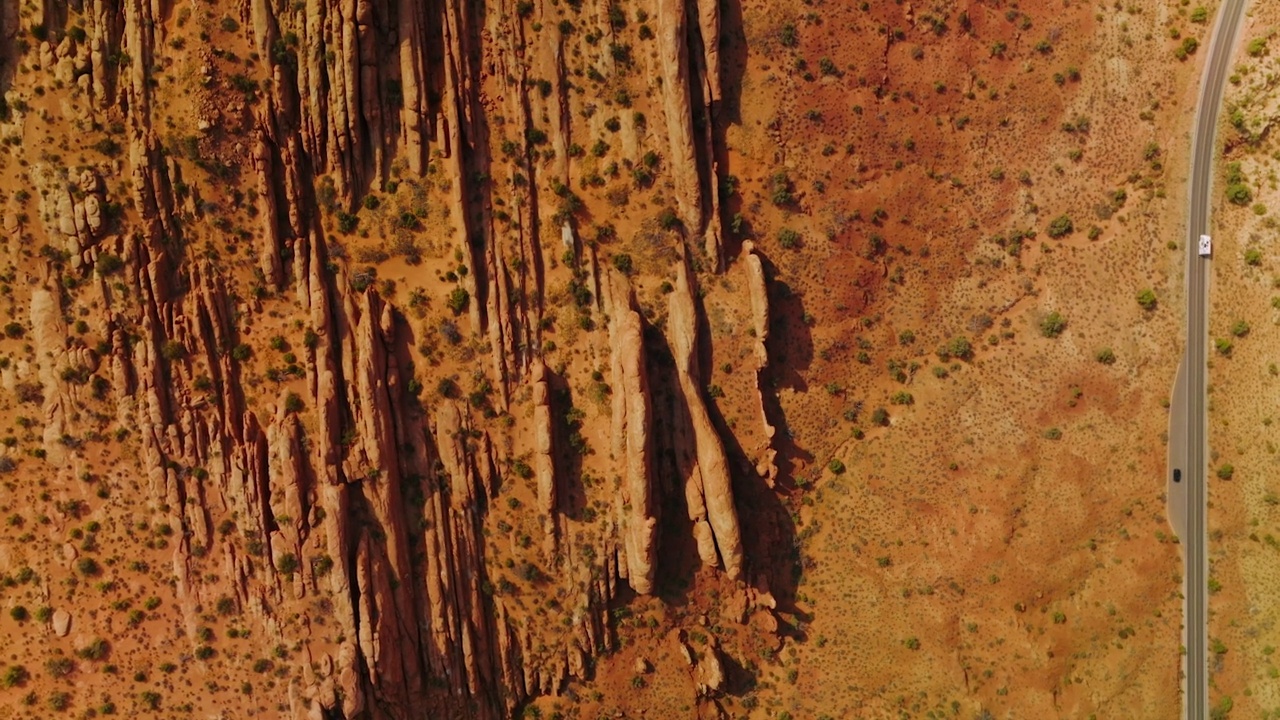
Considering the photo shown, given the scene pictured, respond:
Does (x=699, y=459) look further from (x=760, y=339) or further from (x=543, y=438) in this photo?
(x=543, y=438)

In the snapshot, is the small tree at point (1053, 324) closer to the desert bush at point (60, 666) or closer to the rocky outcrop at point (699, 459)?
the rocky outcrop at point (699, 459)

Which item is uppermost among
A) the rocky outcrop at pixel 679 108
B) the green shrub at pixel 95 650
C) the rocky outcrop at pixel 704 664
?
the rocky outcrop at pixel 679 108

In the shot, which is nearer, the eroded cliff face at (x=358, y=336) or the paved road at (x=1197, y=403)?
the eroded cliff face at (x=358, y=336)

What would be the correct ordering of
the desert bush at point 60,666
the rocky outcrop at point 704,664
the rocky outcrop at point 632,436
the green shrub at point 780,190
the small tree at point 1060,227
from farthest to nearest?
the small tree at point 1060,227
the rocky outcrop at point 704,664
the green shrub at point 780,190
the rocky outcrop at point 632,436
the desert bush at point 60,666

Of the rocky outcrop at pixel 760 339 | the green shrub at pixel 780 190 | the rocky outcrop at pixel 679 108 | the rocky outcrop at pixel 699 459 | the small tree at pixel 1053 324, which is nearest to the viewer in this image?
the rocky outcrop at pixel 679 108

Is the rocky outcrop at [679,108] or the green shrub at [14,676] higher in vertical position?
the rocky outcrop at [679,108]

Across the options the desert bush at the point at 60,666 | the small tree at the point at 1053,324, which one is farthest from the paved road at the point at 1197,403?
the desert bush at the point at 60,666

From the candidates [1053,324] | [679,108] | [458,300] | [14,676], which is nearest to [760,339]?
[679,108]

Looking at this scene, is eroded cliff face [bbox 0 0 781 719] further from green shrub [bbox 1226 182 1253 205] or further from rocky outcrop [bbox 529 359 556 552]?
green shrub [bbox 1226 182 1253 205]
